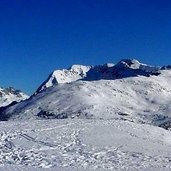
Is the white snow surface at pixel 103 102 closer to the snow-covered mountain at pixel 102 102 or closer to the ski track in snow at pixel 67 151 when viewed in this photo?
the snow-covered mountain at pixel 102 102

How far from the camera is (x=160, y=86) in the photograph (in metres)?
194

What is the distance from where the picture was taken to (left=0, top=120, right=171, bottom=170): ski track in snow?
3022 cm

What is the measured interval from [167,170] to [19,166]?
29.1 feet

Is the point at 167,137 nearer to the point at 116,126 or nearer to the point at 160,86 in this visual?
the point at 116,126

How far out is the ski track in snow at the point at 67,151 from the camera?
30.2m

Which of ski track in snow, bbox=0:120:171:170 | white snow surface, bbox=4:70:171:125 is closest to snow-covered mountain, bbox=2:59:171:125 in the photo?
white snow surface, bbox=4:70:171:125

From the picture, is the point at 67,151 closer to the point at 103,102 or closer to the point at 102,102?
the point at 102,102

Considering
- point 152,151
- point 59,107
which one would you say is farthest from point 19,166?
point 59,107

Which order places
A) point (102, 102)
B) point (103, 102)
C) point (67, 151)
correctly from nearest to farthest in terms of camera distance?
point (67, 151) → point (102, 102) → point (103, 102)

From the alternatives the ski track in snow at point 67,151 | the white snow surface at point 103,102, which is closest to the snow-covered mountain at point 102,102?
the white snow surface at point 103,102

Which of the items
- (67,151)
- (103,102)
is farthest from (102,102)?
(67,151)

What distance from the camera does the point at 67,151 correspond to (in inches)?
1377

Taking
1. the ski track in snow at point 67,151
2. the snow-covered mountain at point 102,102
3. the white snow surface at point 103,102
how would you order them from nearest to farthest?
the ski track in snow at point 67,151 < the white snow surface at point 103,102 < the snow-covered mountain at point 102,102

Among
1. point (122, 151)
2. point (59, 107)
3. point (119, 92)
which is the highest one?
point (119, 92)
